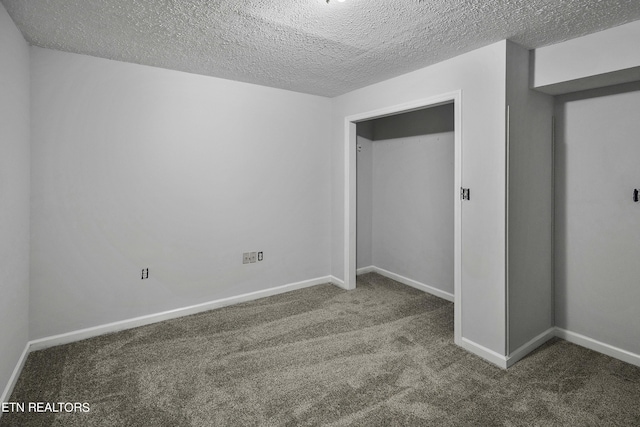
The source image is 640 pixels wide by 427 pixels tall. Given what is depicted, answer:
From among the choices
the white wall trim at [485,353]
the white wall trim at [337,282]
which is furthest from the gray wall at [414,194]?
the white wall trim at [485,353]

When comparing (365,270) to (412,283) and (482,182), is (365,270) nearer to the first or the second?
(412,283)

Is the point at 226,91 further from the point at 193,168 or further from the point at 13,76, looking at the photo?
the point at 13,76

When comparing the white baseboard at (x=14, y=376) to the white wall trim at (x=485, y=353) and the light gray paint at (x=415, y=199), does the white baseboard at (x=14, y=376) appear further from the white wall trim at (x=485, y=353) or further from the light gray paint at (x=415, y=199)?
the light gray paint at (x=415, y=199)

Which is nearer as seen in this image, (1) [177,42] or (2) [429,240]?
(1) [177,42]

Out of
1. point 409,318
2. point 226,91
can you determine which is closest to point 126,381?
point 409,318

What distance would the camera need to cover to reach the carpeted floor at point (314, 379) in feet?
6.47

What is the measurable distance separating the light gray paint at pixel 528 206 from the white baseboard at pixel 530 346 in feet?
0.12

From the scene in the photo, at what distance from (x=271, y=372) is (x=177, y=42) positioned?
8.35ft

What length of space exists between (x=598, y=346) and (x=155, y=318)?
3.87 meters

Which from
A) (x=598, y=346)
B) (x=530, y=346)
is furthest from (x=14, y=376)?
(x=598, y=346)

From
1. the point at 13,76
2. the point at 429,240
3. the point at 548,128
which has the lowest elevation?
the point at 429,240

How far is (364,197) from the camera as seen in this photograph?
16.3 feet

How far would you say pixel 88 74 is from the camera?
286cm

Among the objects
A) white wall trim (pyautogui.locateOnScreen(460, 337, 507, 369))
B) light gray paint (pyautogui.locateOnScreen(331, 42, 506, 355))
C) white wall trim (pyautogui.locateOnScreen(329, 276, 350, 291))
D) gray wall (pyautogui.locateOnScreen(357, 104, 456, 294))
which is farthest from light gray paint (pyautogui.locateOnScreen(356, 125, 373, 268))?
white wall trim (pyautogui.locateOnScreen(460, 337, 507, 369))
